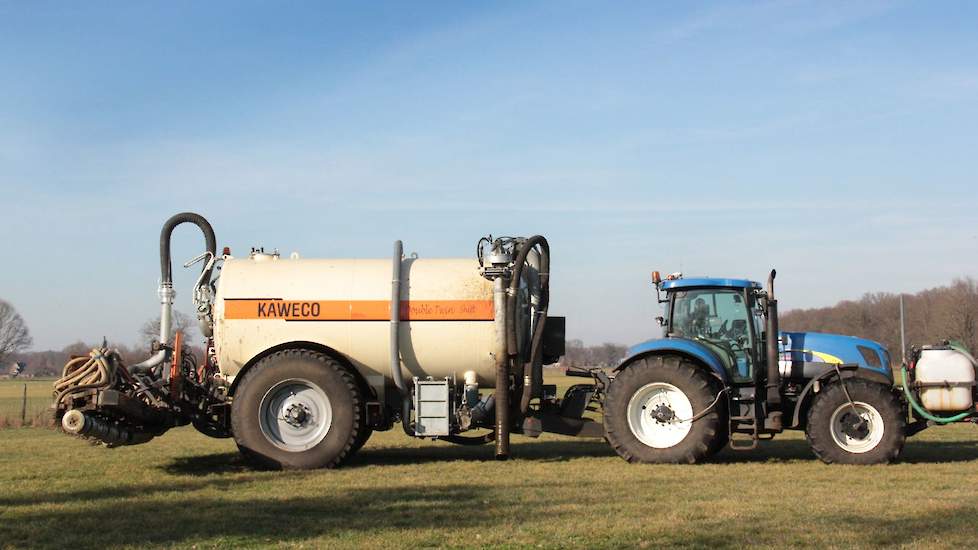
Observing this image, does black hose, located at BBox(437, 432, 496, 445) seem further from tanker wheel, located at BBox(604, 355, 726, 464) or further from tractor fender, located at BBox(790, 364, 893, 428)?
tractor fender, located at BBox(790, 364, 893, 428)

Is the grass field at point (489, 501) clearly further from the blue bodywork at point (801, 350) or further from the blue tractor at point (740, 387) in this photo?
the blue bodywork at point (801, 350)

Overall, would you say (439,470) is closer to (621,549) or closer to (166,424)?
(166,424)

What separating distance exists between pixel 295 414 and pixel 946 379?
889cm

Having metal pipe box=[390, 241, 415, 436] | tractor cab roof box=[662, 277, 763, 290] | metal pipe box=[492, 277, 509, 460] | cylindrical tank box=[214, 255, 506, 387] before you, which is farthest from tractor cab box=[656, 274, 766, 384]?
metal pipe box=[390, 241, 415, 436]

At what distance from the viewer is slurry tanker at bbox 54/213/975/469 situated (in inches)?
526

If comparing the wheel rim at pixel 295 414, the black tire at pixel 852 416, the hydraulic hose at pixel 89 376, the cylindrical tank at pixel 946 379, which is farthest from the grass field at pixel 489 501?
the hydraulic hose at pixel 89 376

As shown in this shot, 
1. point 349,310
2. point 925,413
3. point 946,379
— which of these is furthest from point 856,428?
point 349,310

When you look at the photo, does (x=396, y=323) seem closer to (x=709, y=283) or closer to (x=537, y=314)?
(x=537, y=314)

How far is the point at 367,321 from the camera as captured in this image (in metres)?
13.8

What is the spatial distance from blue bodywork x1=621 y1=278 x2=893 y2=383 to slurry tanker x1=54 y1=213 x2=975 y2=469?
27 millimetres

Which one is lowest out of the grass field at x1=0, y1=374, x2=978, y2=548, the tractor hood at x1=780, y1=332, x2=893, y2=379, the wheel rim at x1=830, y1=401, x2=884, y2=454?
the grass field at x1=0, y1=374, x2=978, y2=548

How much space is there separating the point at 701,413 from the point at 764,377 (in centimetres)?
126

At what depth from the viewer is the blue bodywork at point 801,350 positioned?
44.9ft

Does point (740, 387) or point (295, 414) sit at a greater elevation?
point (740, 387)
